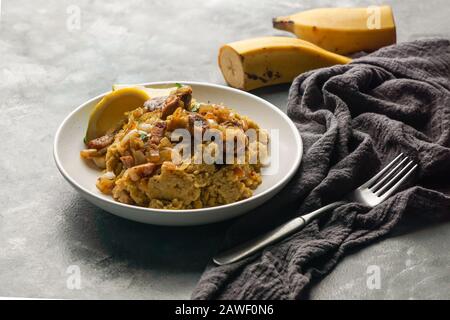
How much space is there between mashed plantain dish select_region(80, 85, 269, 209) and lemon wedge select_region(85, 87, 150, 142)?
83 mm

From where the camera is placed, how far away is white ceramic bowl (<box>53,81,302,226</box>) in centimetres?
202

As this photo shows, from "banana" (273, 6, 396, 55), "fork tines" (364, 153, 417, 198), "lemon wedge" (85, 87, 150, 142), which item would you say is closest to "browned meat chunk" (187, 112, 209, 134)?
"lemon wedge" (85, 87, 150, 142)

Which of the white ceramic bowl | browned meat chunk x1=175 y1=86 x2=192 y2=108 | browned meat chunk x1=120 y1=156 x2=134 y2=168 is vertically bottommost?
the white ceramic bowl

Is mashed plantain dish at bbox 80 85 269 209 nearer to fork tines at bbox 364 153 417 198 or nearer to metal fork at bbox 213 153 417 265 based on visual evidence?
metal fork at bbox 213 153 417 265

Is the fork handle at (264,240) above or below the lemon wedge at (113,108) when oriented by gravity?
below

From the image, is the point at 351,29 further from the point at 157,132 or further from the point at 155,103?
the point at 157,132

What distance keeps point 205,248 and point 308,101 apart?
32.8 inches

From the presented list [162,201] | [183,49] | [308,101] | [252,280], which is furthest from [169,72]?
[252,280]

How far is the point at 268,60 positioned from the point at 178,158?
989 mm

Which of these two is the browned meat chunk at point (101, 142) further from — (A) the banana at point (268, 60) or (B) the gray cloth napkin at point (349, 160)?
(A) the banana at point (268, 60)

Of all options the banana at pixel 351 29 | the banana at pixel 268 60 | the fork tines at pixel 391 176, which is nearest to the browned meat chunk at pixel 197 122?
the fork tines at pixel 391 176

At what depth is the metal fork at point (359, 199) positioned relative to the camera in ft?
6.60

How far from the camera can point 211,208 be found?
6.59ft

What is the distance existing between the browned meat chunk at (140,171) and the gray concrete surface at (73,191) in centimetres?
18
